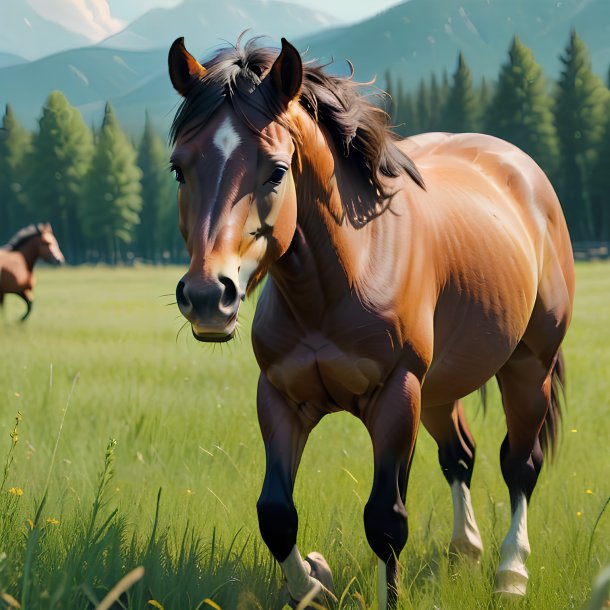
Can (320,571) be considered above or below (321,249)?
below

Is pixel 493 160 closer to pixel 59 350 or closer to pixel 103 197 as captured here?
A: pixel 59 350

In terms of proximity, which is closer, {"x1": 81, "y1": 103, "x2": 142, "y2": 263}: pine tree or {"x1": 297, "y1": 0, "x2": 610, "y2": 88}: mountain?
{"x1": 81, "y1": 103, "x2": 142, "y2": 263}: pine tree

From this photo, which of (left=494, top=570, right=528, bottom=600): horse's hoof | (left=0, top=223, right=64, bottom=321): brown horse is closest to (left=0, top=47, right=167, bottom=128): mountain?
(left=0, top=223, right=64, bottom=321): brown horse

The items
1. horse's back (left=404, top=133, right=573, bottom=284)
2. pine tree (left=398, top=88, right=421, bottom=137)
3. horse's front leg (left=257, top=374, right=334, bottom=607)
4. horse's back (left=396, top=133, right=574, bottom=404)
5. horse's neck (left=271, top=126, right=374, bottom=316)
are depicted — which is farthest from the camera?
pine tree (left=398, top=88, right=421, bottom=137)

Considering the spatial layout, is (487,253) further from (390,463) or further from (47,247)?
(47,247)

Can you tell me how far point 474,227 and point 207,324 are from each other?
188cm

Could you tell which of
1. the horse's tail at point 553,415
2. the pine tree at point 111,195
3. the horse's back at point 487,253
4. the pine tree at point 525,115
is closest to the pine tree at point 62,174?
the pine tree at point 111,195

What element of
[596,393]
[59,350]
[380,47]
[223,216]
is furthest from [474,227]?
[380,47]

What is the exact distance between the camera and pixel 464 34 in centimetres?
17000

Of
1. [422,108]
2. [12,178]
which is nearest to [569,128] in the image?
[422,108]

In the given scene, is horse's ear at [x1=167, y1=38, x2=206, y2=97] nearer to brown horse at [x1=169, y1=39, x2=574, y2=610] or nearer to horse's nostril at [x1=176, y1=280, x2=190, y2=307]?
brown horse at [x1=169, y1=39, x2=574, y2=610]

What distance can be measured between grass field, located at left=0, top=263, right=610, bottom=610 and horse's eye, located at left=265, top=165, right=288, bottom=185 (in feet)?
1.52

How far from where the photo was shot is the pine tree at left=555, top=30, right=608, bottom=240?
50.0m

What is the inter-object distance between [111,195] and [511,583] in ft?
180
